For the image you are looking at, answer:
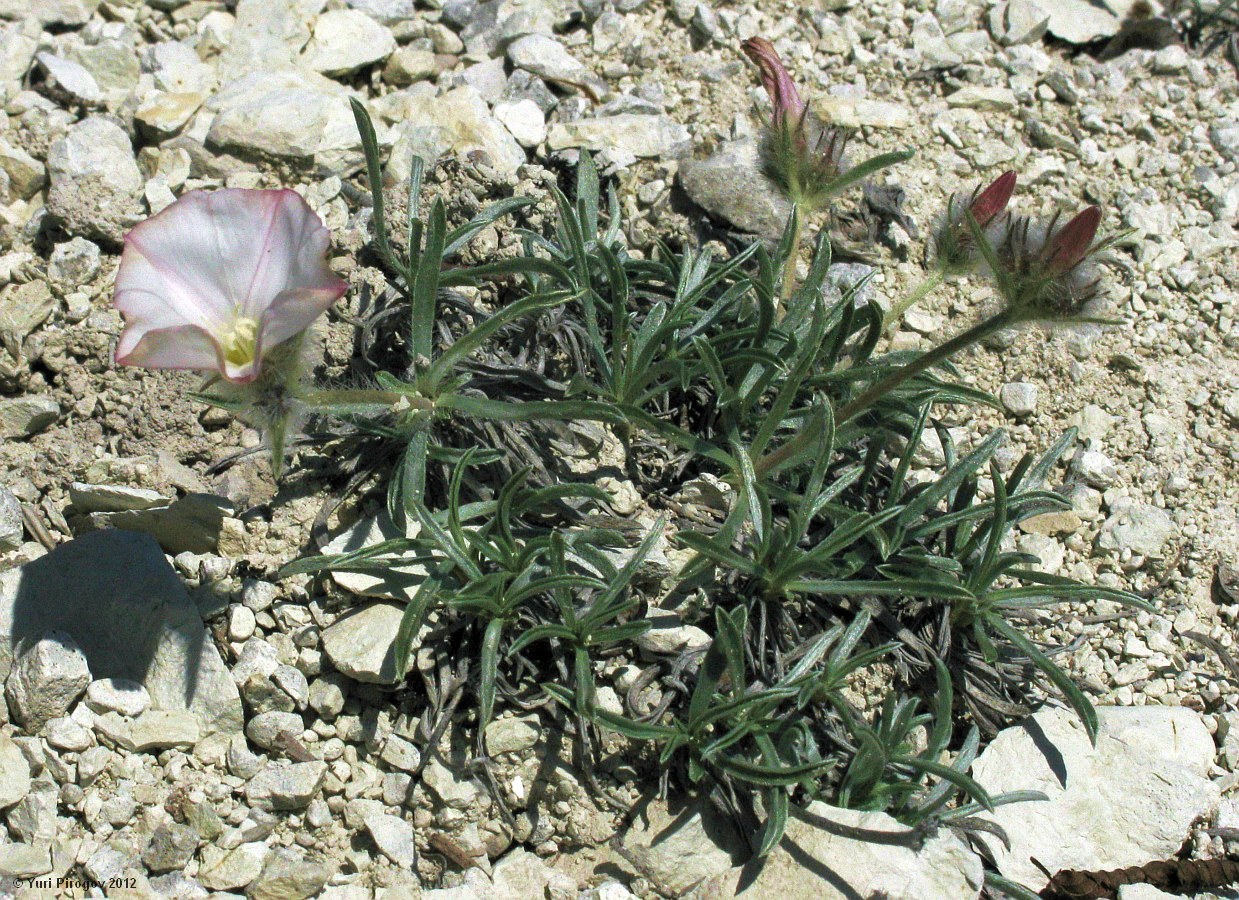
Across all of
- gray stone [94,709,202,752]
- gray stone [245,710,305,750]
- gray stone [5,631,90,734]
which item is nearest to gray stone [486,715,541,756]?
gray stone [245,710,305,750]

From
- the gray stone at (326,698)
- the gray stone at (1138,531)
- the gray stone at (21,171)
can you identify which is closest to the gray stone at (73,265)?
the gray stone at (21,171)

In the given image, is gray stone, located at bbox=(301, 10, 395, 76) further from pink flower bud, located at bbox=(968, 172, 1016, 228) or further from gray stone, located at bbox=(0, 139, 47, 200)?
pink flower bud, located at bbox=(968, 172, 1016, 228)

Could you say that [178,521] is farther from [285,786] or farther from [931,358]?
[931,358]

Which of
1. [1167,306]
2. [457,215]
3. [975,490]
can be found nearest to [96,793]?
[457,215]

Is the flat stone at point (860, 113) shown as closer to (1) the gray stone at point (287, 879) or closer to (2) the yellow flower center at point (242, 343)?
(2) the yellow flower center at point (242, 343)

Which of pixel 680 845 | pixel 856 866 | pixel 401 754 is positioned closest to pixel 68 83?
pixel 401 754

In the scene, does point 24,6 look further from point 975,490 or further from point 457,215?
point 975,490
